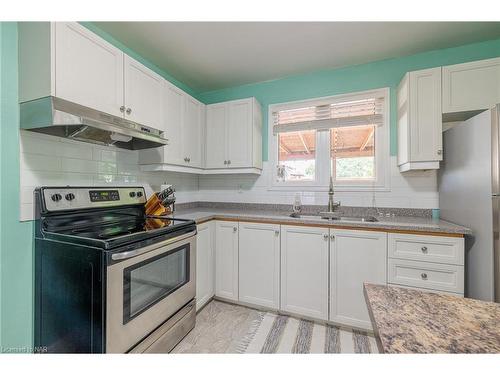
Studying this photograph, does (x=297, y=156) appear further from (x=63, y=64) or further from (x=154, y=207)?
Answer: (x=63, y=64)

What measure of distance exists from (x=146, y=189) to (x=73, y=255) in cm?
108

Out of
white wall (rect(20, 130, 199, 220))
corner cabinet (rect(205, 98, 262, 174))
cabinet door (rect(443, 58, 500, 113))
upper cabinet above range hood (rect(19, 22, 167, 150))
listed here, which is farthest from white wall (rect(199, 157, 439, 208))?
upper cabinet above range hood (rect(19, 22, 167, 150))

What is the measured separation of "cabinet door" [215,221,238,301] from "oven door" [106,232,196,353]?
0.50 metres

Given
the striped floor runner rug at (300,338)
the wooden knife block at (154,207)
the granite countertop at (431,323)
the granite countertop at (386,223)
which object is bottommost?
the striped floor runner rug at (300,338)

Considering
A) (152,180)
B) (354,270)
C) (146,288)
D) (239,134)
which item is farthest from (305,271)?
(152,180)

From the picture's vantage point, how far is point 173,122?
7.09ft

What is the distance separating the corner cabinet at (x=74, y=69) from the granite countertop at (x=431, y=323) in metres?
1.77

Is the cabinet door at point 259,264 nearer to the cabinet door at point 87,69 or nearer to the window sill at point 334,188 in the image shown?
the window sill at point 334,188

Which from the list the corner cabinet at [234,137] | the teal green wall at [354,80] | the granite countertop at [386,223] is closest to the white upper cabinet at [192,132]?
the corner cabinet at [234,137]

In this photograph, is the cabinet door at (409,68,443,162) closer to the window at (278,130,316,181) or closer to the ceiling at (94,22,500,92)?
the ceiling at (94,22,500,92)

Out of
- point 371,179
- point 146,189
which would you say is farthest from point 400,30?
point 146,189

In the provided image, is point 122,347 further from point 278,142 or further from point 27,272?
point 278,142

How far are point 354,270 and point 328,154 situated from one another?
1260 millimetres

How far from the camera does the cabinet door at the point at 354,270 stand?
1.74m
